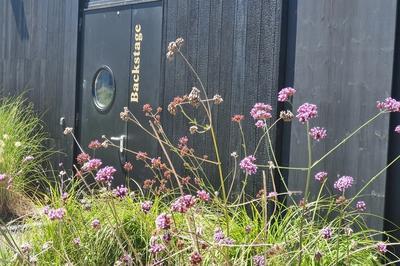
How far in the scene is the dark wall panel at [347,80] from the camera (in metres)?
4.14

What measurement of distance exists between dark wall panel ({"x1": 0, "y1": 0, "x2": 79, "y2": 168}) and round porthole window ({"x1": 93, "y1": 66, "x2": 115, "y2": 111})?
1.32ft

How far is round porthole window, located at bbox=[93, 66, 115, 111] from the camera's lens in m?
7.03

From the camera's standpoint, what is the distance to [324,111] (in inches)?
178

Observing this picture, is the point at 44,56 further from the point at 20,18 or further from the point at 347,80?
the point at 347,80

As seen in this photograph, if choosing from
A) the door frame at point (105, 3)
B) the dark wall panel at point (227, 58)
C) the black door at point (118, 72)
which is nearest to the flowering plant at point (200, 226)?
the dark wall panel at point (227, 58)

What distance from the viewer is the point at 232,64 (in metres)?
5.31

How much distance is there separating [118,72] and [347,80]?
3.20m

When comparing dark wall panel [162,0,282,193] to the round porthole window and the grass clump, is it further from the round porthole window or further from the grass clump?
the grass clump

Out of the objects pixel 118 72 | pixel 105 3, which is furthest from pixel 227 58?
pixel 105 3

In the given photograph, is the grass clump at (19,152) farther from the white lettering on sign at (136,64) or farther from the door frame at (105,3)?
the door frame at (105,3)

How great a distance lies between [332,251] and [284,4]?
2.15m

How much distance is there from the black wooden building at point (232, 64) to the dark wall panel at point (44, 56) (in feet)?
0.08

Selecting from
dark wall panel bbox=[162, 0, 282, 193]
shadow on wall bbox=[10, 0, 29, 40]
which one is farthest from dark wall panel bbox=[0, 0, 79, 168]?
dark wall panel bbox=[162, 0, 282, 193]

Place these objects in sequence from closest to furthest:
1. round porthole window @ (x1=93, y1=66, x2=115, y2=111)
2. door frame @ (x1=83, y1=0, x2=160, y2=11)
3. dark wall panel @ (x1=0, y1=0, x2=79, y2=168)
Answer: door frame @ (x1=83, y1=0, x2=160, y2=11) → round porthole window @ (x1=93, y1=66, x2=115, y2=111) → dark wall panel @ (x1=0, y1=0, x2=79, y2=168)
